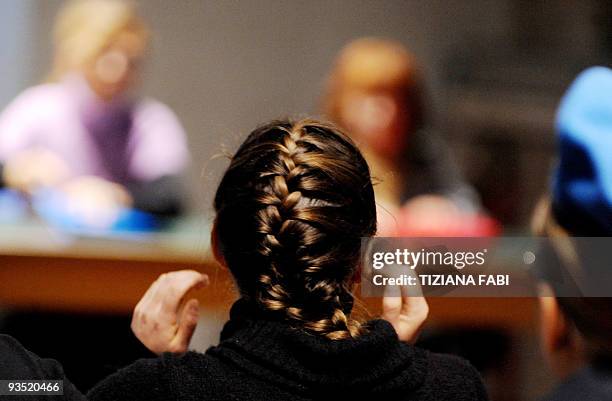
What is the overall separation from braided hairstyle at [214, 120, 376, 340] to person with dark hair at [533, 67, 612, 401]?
0.25 m

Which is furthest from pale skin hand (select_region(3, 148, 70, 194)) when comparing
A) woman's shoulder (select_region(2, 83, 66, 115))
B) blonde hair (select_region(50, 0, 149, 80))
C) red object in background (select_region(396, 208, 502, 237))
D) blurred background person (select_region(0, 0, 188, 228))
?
red object in background (select_region(396, 208, 502, 237))

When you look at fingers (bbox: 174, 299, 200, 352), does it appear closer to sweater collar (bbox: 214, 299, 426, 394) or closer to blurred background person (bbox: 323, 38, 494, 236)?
sweater collar (bbox: 214, 299, 426, 394)

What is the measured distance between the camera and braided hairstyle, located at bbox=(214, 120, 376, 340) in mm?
1082

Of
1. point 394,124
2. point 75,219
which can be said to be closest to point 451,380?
point 75,219

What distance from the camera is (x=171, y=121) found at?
2.60 meters

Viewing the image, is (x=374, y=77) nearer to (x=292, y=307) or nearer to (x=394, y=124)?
(x=394, y=124)

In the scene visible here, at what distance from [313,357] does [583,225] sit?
0.35 m

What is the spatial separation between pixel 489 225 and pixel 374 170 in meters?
0.32

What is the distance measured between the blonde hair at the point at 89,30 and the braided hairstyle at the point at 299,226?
1.54 meters

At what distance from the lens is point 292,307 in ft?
3.57

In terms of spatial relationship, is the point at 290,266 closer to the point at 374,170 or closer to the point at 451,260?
the point at 451,260

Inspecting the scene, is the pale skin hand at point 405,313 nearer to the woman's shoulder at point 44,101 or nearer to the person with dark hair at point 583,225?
the person with dark hair at point 583,225

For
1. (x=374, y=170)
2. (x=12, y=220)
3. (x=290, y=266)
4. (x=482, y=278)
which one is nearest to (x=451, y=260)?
(x=482, y=278)

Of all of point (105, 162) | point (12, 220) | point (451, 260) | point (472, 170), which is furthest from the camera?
point (472, 170)
